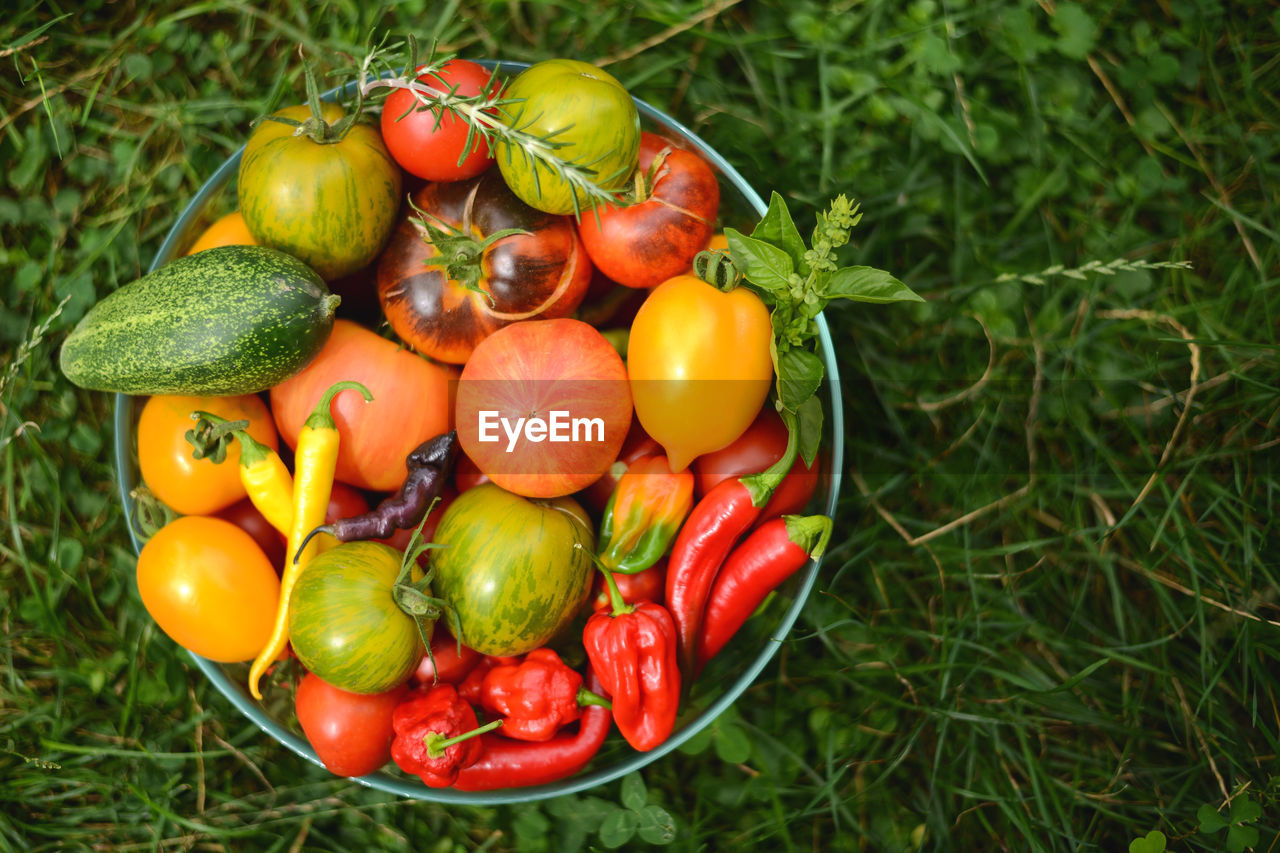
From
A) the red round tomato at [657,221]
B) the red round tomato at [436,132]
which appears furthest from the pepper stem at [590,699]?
the red round tomato at [436,132]

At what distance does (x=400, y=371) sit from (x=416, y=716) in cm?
66

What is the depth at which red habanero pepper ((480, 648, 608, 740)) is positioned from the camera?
69.0 inches

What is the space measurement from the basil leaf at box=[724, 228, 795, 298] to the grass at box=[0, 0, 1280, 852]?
2.09 ft

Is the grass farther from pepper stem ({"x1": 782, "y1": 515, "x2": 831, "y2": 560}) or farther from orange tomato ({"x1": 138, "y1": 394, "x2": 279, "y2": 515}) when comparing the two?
orange tomato ({"x1": 138, "y1": 394, "x2": 279, "y2": 515})

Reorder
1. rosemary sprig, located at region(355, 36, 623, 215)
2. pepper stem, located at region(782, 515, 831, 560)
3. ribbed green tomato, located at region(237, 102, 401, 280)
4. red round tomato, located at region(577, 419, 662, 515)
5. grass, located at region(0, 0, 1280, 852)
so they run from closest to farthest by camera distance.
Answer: rosemary sprig, located at region(355, 36, 623, 215) < ribbed green tomato, located at region(237, 102, 401, 280) < pepper stem, located at region(782, 515, 831, 560) < red round tomato, located at region(577, 419, 662, 515) < grass, located at region(0, 0, 1280, 852)

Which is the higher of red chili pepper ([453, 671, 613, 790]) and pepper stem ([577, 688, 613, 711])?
pepper stem ([577, 688, 613, 711])

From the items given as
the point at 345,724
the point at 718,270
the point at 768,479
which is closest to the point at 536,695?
the point at 345,724

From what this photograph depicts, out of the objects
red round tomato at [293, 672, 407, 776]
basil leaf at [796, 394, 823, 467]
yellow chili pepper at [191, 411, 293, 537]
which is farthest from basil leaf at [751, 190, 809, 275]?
red round tomato at [293, 672, 407, 776]

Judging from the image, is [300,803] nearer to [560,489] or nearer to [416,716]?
[416,716]

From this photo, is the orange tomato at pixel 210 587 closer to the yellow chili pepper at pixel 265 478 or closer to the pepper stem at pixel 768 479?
the yellow chili pepper at pixel 265 478

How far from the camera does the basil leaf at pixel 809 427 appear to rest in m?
1.70

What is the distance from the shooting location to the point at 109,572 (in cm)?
218

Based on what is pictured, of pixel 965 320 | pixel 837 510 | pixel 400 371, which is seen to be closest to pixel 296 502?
pixel 400 371

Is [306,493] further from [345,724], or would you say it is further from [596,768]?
[596,768]
